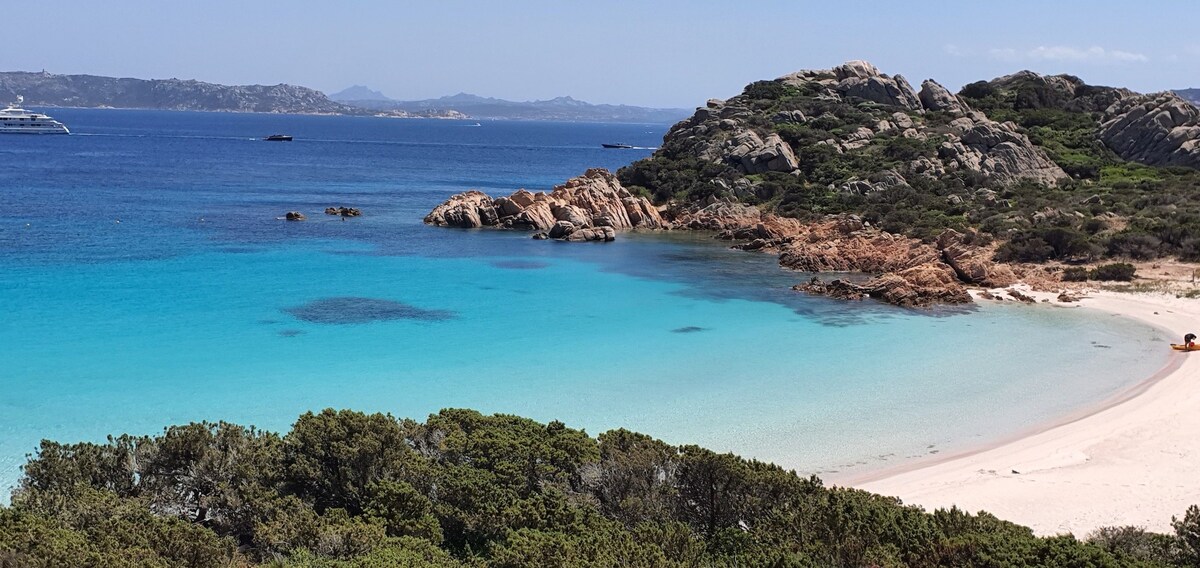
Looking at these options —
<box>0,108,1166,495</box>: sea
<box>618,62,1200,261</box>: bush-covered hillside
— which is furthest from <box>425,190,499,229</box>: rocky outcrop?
<box>618,62,1200,261</box>: bush-covered hillside

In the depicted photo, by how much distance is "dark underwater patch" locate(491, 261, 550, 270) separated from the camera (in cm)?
4738

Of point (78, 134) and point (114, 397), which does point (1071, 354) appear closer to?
point (114, 397)

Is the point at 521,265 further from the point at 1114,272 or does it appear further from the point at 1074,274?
the point at 1114,272

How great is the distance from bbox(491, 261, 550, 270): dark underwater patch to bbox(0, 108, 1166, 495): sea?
12.6 inches

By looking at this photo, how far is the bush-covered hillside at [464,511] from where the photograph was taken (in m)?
12.6

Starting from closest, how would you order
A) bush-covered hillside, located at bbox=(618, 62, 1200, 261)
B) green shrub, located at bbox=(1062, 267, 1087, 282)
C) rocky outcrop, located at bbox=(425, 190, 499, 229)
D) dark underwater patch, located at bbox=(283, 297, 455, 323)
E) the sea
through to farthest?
the sea → dark underwater patch, located at bbox=(283, 297, 455, 323) → green shrub, located at bbox=(1062, 267, 1087, 282) → bush-covered hillside, located at bbox=(618, 62, 1200, 261) → rocky outcrop, located at bbox=(425, 190, 499, 229)

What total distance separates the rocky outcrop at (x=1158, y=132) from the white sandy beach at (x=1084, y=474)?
56.7 meters

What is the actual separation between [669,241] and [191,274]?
2833 centimetres

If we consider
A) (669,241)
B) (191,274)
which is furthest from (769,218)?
(191,274)

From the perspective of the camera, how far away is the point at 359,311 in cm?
3559

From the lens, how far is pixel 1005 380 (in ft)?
91.8

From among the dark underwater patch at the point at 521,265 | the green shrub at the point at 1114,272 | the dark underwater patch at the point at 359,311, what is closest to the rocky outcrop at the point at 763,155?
the dark underwater patch at the point at 521,265

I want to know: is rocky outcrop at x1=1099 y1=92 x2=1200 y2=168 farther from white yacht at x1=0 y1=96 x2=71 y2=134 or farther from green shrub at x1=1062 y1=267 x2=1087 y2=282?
white yacht at x1=0 y1=96 x2=71 y2=134

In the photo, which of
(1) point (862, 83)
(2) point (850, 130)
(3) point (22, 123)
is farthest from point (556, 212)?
(3) point (22, 123)
